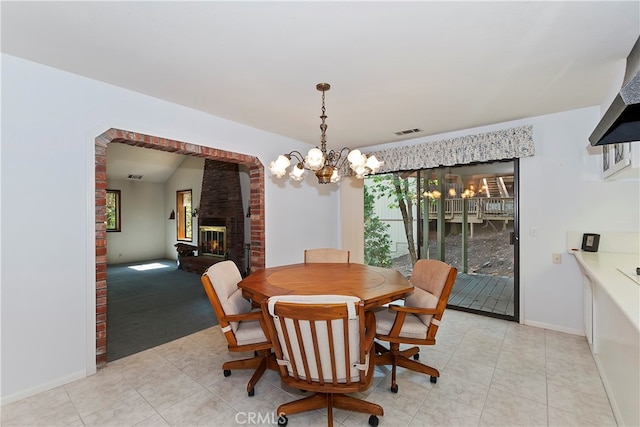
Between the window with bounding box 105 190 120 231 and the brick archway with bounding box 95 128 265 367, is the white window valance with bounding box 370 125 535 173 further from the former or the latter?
the window with bounding box 105 190 120 231

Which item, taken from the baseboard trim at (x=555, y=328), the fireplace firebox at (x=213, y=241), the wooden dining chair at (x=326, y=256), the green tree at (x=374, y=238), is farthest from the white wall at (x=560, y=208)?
the fireplace firebox at (x=213, y=241)

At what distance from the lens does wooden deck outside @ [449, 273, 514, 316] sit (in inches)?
145

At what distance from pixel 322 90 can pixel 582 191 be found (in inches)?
114

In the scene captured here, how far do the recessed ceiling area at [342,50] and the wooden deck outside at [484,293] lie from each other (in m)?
2.18

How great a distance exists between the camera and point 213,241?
6.66m

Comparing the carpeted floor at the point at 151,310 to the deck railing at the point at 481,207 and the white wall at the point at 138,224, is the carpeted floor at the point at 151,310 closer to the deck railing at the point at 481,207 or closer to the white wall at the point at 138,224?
the white wall at the point at 138,224

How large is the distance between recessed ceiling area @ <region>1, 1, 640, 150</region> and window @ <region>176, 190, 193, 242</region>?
5.58 m

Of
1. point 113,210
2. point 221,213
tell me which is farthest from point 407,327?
Result: point 113,210

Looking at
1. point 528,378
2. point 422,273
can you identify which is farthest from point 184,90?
point 528,378

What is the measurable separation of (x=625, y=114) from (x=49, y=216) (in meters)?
3.68

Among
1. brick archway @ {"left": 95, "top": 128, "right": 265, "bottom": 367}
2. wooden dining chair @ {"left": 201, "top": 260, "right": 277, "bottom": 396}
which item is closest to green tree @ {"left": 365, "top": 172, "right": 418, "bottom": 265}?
brick archway @ {"left": 95, "top": 128, "right": 265, "bottom": 367}

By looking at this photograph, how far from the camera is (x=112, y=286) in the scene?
16.5 ft

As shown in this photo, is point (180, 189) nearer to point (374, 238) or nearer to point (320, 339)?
point (374, 238)

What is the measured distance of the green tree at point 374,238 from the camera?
486 centimetres
